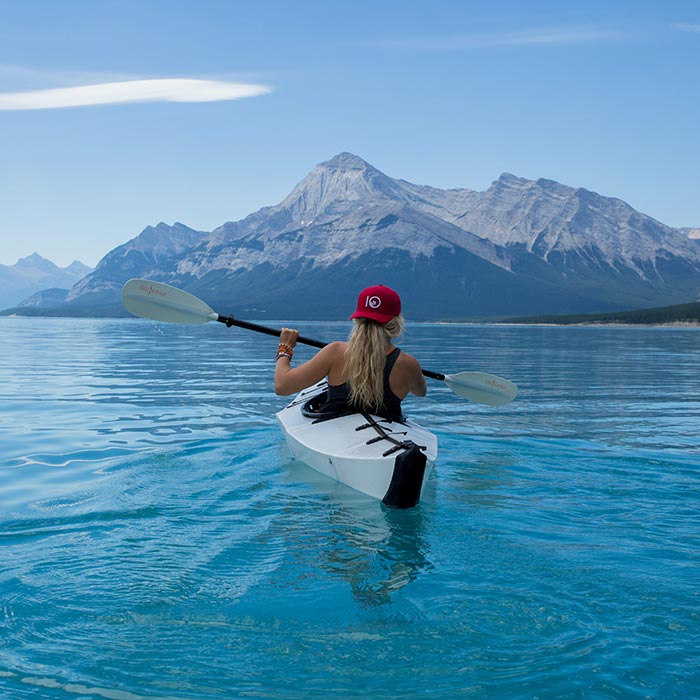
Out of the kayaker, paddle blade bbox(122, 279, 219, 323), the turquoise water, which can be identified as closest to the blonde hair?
the kayaker

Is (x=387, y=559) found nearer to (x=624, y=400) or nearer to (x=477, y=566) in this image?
(x=477, y=566)

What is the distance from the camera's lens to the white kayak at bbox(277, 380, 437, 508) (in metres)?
7.75

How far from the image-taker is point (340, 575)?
240 inches

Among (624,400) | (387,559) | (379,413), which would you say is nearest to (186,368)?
(624,400)

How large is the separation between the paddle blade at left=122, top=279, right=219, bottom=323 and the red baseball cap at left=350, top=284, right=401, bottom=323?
191 inches

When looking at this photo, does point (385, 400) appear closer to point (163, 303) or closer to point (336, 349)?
point (336, 349)

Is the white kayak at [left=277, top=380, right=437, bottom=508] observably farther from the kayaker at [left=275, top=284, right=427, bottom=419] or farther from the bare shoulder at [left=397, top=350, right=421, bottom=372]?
the bare shoulder at [left=397, top=350, right=421, bottom=372]

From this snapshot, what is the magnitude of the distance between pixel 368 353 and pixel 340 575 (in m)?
2.83

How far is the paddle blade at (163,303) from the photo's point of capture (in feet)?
40.7

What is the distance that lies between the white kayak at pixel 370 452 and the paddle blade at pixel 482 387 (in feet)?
12.8

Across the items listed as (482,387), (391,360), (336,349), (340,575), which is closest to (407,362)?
(391,360)

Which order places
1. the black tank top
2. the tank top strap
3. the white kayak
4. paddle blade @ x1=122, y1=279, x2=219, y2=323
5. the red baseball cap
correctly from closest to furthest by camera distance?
the white kayak < the red baseball cap < the tank top strap < the black tank top < paddle blade @ x1=122, y1=279, x2=219, y2=323

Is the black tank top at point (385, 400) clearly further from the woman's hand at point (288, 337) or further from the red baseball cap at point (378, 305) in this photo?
the woman's hand at point (288, 337)

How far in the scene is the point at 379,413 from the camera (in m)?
9.04
